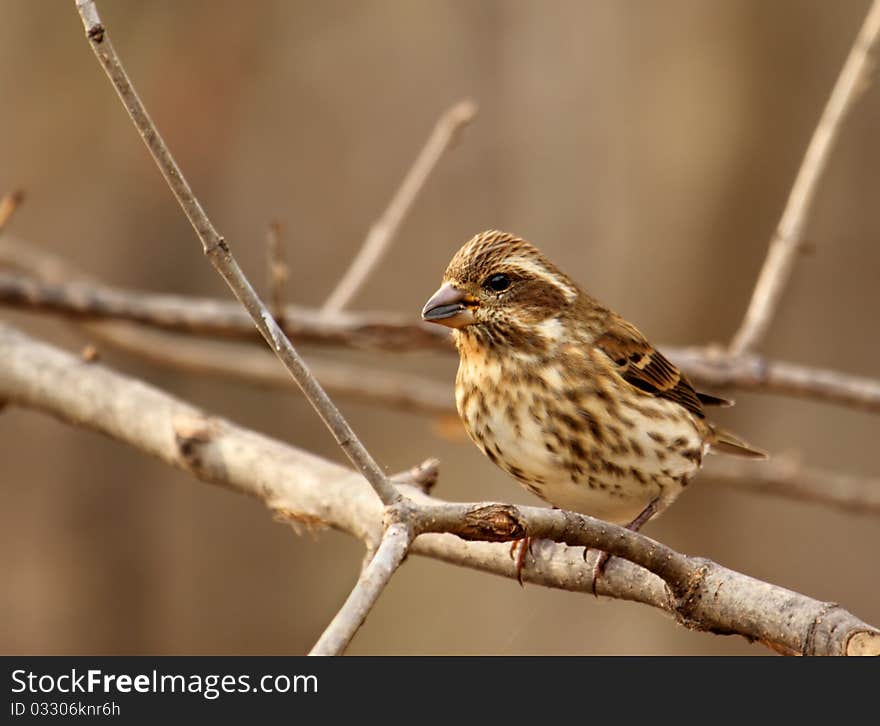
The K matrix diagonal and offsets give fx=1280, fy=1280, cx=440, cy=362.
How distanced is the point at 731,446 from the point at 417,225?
20.5ft

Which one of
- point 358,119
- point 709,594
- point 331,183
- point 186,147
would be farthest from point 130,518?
point 709,594

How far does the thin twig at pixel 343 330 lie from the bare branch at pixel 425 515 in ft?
1.09

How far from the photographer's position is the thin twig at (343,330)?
4961mm

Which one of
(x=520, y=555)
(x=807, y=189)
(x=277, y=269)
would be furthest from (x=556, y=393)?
(x=807, y=189)

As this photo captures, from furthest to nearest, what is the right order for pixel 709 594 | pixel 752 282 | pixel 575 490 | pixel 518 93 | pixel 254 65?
pixel 518 93 → pixel 254 65 → pixel 752 282 → pixel 575 490 → pixel 709 594

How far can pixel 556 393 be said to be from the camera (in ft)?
14.0

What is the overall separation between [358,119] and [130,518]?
418 centimetres

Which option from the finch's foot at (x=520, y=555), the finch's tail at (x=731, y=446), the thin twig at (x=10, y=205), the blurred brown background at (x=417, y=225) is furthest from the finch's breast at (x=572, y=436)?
the blurred brown background at (x=417, y=225)

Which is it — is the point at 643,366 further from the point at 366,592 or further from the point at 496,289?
the point at 366,592

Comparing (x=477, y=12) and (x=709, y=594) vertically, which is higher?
(x=477, y=12)

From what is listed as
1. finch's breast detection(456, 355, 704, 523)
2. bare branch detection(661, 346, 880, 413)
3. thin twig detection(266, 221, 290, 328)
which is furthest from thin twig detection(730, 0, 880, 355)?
thin twig detection(266, 221, 290, 328)
